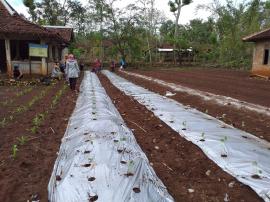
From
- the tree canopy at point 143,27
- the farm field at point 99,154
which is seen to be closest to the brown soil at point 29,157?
the farm field at point 99,154

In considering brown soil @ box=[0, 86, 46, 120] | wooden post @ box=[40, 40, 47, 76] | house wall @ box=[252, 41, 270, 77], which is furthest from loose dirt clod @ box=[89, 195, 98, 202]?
Result: house wall @ box=[252, 41, 270, 77]

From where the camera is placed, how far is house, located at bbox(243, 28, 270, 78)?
22033 mm

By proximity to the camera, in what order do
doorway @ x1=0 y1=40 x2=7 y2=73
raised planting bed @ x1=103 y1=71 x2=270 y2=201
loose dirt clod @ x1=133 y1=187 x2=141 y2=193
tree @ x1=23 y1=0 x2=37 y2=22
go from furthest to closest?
tree @ x1=23 y1=0 x2=37 y2=22 < doorway @ x1=0 y1=40 x2=7 y2=73 < raised planting bed @ x1=103 y1=71 x2=270 y2=201 < loose dirt clod @ x1=133 y1=187 x2=141 y2=193

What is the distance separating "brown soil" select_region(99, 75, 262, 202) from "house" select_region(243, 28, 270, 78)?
17185 mm

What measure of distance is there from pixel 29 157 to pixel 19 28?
13426mm

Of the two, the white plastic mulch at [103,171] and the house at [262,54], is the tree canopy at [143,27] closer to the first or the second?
the house at [262,54]

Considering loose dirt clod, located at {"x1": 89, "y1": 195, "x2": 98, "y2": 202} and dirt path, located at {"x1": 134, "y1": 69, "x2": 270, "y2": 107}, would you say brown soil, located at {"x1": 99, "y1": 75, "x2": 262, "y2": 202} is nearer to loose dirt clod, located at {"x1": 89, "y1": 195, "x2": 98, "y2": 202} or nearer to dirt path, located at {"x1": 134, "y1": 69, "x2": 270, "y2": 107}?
loose dirt clod, located at {"x1": 89, "y1": 195, "x2": 98, "y2": 202}

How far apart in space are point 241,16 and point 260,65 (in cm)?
2288

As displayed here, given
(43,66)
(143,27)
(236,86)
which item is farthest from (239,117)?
(143,27)

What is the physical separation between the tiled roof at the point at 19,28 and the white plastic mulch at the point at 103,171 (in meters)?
12.1

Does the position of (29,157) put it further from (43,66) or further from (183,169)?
(43,66)

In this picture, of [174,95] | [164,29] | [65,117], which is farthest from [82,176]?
[164,29]

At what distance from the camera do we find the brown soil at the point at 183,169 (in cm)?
375

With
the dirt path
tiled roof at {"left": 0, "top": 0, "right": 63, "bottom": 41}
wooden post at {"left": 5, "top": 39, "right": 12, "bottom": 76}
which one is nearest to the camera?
the dirt path
